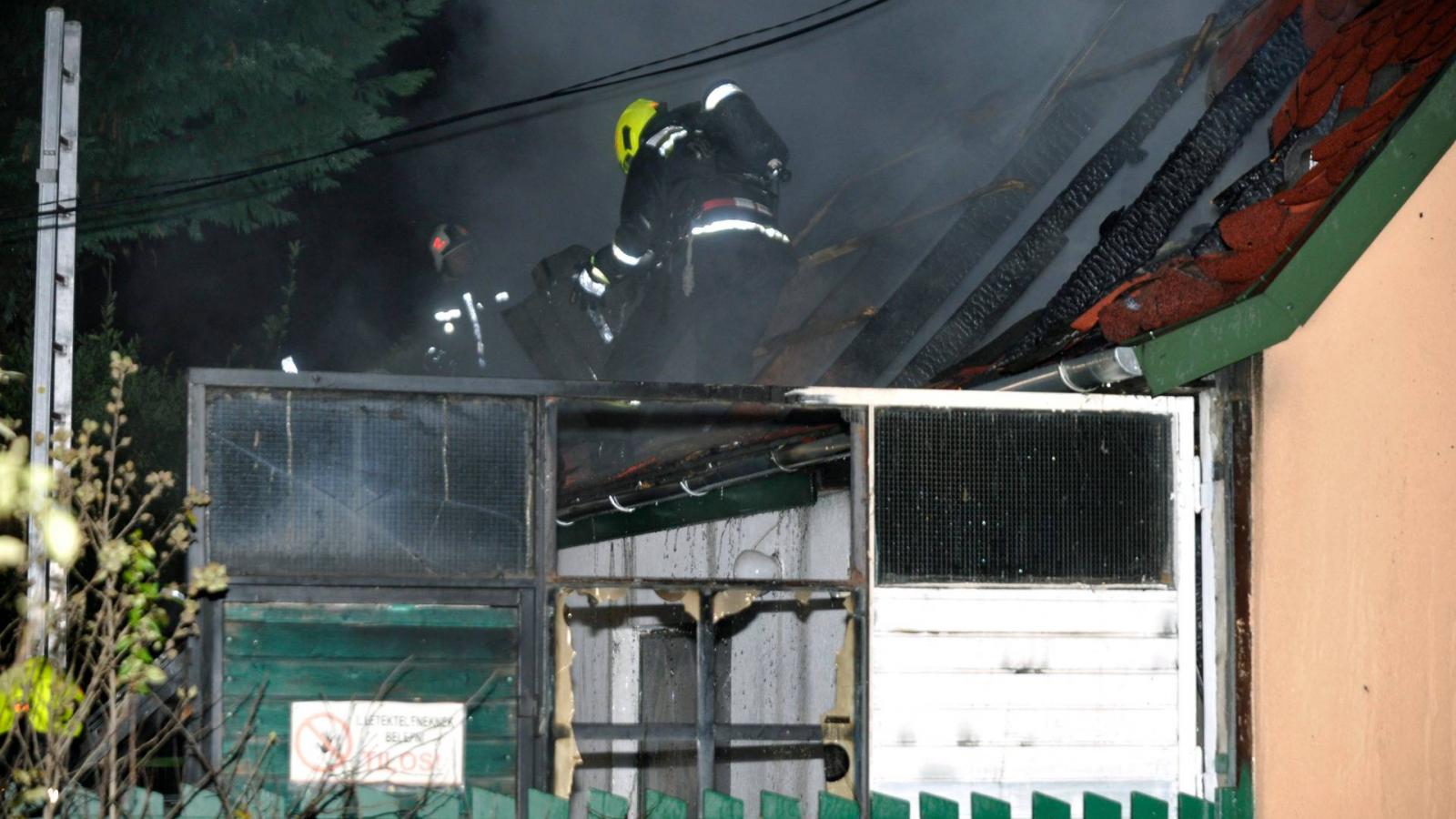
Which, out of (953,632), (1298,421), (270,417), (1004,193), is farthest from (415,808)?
(1004,193)

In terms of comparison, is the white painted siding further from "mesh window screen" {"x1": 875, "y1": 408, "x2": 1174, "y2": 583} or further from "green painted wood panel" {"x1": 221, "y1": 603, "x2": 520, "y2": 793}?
"green painted wood panel" {"x1": 221, "y1": 603, "x2": 520, "y2": 793}

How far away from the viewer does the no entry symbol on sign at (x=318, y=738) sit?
516 centimetres

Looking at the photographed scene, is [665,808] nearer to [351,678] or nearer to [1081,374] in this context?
[351,678]

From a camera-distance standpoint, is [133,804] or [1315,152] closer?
[133,804]

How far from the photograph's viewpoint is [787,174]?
968 centimetres

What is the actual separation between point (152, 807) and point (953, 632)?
2981 mm

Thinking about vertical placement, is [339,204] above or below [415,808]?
above

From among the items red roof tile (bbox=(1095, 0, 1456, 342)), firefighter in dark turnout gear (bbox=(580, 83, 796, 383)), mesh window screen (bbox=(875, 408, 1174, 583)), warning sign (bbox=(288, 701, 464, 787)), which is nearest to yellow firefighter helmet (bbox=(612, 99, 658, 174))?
firefighter in dark turnout gear (bbox=(580, 83, 796, 383))

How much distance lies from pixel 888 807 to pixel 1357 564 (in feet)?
6.98

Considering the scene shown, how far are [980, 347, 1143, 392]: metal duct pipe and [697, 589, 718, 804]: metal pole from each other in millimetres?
1530

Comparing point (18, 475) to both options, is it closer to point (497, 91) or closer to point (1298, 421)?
point (1298, 421)

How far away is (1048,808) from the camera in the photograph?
546 cm

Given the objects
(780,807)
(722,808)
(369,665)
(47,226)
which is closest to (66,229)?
(47,226)

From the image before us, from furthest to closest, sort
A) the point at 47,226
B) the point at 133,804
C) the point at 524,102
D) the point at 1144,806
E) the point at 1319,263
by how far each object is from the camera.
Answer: the point at 524,102, the point at 47,226, the point at 1144,806, the point at 1319,263, the point at 133,804
